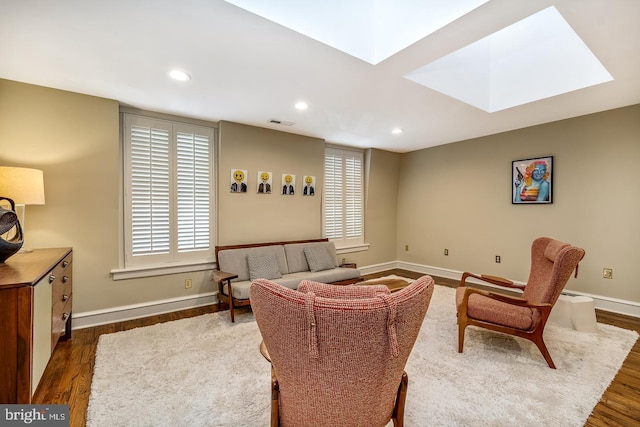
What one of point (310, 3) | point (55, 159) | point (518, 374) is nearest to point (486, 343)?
point (518, 374)

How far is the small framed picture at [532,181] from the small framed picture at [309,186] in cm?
309

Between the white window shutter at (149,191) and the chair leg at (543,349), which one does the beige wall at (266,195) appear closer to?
the white window shutter at (149,191)

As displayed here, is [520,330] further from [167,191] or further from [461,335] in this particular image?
[167,191]

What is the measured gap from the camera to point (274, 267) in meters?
3.81

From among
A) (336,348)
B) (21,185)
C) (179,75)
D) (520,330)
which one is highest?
(179,75)

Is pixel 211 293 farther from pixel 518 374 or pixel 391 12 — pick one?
pixel 391 12

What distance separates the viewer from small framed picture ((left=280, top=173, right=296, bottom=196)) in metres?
4.42

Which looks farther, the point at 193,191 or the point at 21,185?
the point at 193,191

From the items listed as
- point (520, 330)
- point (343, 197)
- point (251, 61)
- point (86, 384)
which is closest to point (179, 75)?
point (251, 61)

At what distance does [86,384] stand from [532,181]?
217 inches

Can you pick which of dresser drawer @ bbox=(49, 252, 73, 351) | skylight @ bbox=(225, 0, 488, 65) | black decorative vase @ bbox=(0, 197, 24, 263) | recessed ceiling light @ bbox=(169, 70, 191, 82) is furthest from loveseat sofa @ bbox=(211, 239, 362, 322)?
skylight @ bbox=(225, 0, 488, 65)

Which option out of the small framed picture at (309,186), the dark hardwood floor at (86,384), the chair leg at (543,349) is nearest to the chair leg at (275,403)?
the dark hardwood floor at (86,384)

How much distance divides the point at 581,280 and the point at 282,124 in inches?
178

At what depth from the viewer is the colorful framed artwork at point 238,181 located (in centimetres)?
392
